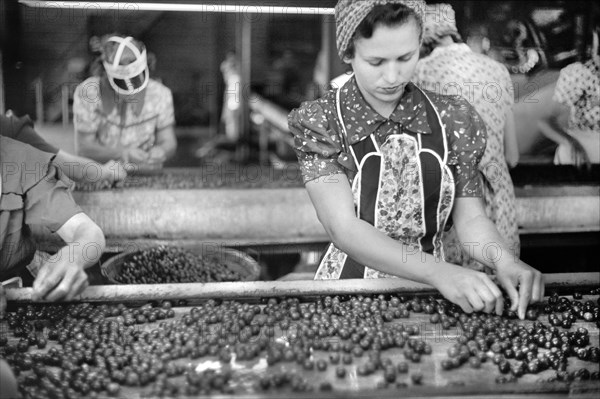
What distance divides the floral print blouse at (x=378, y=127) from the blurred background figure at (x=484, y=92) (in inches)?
34.8

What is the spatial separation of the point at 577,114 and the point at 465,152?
9.11ft

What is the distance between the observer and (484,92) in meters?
3.51

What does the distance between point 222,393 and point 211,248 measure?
94.7 inches

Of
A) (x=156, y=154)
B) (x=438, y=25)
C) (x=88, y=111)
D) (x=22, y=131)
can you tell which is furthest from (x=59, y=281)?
(x=156, y=154)

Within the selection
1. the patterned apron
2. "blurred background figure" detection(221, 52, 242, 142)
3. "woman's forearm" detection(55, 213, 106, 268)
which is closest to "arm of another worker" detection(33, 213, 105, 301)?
"woman's forearm" detection(55, 213, 106, 268)

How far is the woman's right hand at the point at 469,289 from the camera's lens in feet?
6.96

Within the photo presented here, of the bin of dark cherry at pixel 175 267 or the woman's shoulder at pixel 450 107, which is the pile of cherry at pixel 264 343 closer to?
the woman's shoulder at pixel 450 107

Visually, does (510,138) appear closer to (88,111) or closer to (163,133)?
(163,133)

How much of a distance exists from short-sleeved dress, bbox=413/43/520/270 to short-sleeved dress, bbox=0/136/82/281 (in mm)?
1803

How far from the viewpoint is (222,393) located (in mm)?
1726

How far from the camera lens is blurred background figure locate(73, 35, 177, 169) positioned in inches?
183

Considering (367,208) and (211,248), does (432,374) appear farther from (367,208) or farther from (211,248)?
(211,248)

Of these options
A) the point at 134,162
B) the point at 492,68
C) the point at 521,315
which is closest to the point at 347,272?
the point at 521,315

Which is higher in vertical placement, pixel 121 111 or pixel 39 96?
pixel 39 96
